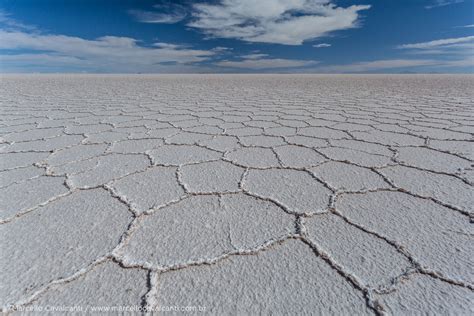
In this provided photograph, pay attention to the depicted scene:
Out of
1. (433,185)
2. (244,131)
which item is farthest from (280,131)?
(433,185)

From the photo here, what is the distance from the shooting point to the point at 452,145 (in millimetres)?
1659

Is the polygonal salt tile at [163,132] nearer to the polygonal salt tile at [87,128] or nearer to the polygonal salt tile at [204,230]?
the polygonal salt tile at [87,128]

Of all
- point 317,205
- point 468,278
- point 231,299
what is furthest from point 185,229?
point 468,278

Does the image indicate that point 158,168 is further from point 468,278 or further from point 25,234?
point 468,278

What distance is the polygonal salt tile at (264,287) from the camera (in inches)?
22.5

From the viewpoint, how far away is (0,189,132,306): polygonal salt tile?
65 cm

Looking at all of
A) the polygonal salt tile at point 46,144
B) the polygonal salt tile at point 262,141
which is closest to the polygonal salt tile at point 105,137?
the polygonal salt tile at point 46,144

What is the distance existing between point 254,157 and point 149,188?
611 millimetres

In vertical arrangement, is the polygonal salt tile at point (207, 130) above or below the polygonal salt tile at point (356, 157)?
below

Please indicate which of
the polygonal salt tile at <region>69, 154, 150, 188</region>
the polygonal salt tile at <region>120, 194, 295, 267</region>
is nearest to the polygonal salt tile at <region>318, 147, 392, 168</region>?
the polygonal salt tile at <region>120, 194, 295, 267</region>

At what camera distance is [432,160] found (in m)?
1.40

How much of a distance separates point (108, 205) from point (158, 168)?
39cm

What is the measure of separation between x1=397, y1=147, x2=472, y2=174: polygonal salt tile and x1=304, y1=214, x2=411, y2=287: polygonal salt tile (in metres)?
0.76

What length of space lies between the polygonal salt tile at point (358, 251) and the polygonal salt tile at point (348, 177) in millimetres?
289
